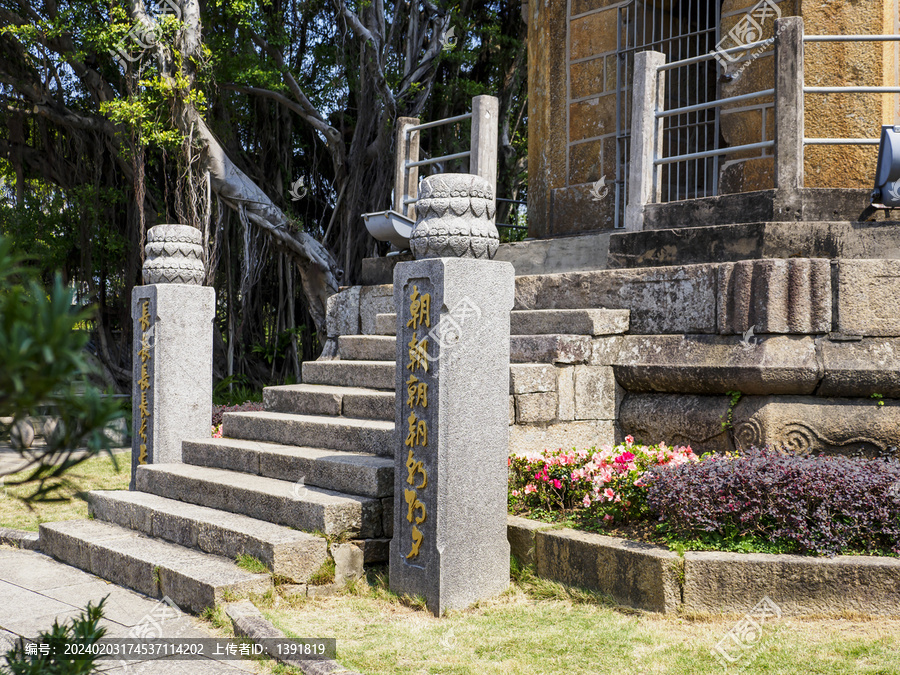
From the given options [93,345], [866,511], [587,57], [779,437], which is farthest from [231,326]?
[866,511]

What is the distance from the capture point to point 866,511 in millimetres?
3816

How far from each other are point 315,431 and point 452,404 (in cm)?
181

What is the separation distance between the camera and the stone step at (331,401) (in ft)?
18.5

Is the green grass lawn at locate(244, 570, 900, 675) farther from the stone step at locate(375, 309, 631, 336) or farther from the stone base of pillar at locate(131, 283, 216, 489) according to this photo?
the stone base of pillar at locate(131, 283, 216, 489)

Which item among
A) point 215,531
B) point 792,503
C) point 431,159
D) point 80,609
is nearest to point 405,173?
point 431,159

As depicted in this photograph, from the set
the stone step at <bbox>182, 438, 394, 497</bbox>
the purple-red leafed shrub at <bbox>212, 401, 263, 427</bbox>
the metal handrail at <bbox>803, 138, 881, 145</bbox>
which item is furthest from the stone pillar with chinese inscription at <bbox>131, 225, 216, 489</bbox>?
the metal handrail at <bbox>803, 138, 881, 145</bbox>

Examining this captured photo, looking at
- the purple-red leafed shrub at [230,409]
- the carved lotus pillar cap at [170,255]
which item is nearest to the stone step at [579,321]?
the carved lotus pillar cap at [170,255]

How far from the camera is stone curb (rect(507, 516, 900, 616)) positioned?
3672 mm

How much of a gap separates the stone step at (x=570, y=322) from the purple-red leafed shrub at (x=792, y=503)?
1.49 metres

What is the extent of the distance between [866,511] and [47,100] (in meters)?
11.8

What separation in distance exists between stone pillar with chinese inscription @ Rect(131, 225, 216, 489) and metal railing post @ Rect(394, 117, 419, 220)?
6.54ft

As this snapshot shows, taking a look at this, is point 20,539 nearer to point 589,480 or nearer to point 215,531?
point 215,531

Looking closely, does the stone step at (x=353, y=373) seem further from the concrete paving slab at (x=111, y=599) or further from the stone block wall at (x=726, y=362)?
the concrete paving slab at (x=111, y=599)

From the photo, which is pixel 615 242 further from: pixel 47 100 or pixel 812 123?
pixel 47 100
